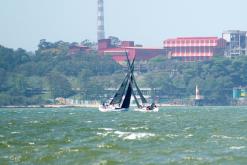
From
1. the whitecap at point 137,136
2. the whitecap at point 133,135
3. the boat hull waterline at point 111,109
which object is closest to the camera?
the whitecap at point 137,136

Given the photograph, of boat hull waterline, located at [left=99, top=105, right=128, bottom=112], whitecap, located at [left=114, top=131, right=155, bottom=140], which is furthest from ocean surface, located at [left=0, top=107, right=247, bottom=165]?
boat hull waterline, located at [left=99, top=105, right=128, bottom=112]

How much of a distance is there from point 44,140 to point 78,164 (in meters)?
17.1

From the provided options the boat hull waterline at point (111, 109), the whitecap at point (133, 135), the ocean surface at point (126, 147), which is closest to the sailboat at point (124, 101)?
the boat hull waterline at point (111, 109)

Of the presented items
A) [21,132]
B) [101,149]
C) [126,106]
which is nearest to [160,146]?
[101,149]

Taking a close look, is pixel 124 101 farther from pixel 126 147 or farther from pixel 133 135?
pixel 126 147

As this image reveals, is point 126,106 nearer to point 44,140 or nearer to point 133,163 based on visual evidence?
point 44,140

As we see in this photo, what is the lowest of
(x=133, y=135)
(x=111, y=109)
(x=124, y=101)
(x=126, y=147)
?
(x=111, y=109)

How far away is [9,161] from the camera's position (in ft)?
197

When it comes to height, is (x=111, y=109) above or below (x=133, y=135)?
below

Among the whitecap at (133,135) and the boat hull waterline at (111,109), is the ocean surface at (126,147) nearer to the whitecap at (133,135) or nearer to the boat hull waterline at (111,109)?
the whitecap at (133,135)

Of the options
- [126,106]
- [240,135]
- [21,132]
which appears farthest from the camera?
[126,106]

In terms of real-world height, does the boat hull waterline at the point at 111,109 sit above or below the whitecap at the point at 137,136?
below

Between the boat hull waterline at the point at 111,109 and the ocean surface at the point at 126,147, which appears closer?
the ocean surface at the point at 126,147

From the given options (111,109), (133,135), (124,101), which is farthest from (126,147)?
(111,109)
